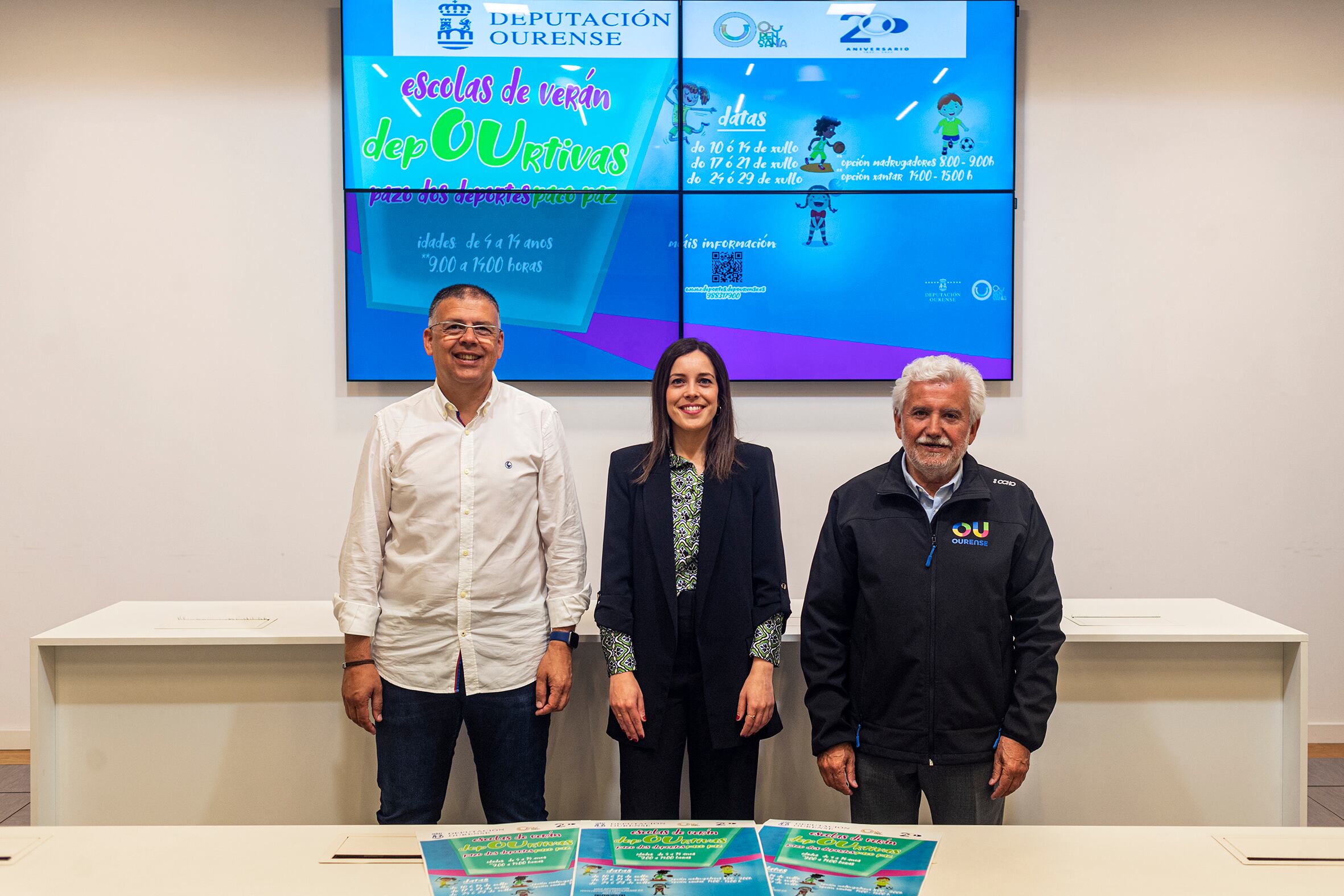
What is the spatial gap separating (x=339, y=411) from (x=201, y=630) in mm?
1291

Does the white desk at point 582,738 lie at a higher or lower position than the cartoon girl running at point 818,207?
lower

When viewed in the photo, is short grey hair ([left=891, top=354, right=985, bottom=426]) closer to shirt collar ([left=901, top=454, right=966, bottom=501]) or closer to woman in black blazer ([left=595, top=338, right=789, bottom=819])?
shirt collar ([left=901, top=454, right=966, bottom=501])

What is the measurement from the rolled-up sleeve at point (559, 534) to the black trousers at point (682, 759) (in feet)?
0.87

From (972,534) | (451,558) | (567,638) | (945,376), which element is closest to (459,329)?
(451,558)

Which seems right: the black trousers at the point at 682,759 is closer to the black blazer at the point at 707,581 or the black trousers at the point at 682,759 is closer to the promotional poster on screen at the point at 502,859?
the black blazer at the point at 707,581

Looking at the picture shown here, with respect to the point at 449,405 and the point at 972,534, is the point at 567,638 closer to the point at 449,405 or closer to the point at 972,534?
the point at 449,405

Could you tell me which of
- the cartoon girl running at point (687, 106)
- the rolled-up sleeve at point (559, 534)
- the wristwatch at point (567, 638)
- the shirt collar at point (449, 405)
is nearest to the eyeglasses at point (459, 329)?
the shirt collar at point (449, 405)

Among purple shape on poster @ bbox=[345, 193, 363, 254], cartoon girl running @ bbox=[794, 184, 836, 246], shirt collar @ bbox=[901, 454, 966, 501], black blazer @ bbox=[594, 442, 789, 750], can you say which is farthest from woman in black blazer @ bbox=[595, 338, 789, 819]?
purple shape on poster @ bbox=[345, 193, 363, 254]

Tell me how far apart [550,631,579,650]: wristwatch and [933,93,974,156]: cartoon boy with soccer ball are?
2400 mm

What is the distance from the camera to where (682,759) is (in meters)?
2.05

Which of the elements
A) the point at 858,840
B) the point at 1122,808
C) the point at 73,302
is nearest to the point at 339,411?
the point at 73,302

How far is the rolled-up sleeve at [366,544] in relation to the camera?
2.04 metres

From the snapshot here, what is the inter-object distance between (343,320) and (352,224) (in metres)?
0.37

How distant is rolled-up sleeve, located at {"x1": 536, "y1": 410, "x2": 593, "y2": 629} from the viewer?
2123 millimetres
